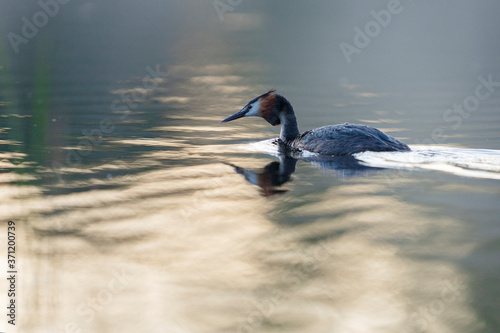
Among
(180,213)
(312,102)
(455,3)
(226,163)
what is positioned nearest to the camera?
(180,213)

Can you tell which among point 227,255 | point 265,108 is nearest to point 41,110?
point 265,108

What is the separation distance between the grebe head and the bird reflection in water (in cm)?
143

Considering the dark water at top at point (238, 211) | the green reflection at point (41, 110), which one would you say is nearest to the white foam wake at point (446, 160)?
the dark water at top at point (238, 211)

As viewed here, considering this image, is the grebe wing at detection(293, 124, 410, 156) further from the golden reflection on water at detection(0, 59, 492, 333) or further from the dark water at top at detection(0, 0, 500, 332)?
the golden reflection on water at detection(0, 59, 492, 333)

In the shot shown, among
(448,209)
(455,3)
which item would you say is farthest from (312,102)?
(455,3)

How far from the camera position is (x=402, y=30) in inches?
2013

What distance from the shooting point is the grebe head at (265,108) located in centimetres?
1389

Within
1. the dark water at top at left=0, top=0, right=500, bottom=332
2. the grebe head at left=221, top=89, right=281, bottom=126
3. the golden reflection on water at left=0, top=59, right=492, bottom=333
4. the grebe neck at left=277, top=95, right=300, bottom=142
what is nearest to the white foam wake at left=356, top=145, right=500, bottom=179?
the dark water at top at left=0, top=0, right=500, bottom=332

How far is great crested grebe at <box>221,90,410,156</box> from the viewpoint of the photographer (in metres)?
12.1

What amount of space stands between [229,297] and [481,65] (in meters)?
26.5

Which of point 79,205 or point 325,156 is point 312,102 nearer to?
point 325,156

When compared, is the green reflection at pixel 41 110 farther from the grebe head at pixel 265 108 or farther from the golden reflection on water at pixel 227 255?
the grebe head at pixel 265 108

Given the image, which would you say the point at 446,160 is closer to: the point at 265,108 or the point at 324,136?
the point at 324,136

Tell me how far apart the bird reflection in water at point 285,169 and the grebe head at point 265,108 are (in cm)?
143
